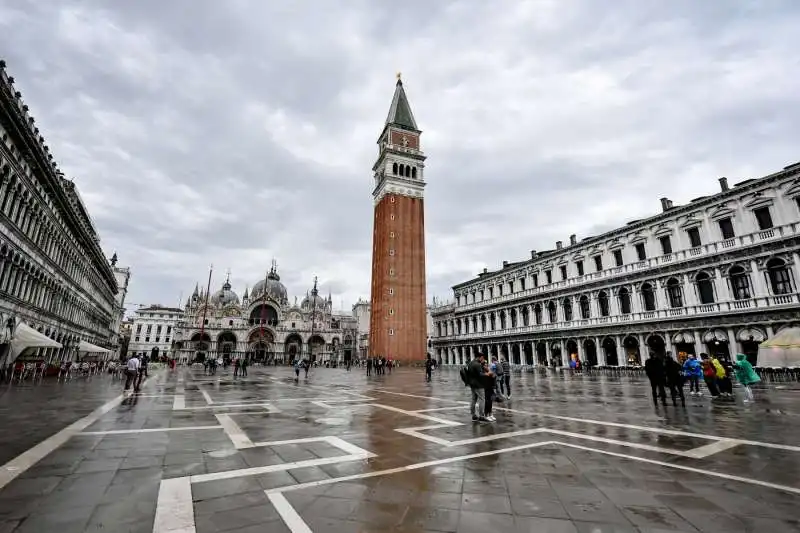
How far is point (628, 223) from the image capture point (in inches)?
1329

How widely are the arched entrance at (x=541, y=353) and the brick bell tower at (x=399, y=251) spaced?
18.4 m

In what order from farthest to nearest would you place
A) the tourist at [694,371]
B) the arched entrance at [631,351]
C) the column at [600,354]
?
1. the column at [600,354]
2. the arched entrance at [631,351]
3. the tourist at [694,371]

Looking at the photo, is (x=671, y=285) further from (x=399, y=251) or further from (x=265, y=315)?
(x=265, y=315)

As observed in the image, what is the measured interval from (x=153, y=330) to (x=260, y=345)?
36.0 metres

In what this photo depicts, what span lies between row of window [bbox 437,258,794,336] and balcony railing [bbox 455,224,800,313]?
1.36 meters

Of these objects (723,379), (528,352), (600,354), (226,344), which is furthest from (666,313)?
(226,344)

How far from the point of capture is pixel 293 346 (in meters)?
85.8

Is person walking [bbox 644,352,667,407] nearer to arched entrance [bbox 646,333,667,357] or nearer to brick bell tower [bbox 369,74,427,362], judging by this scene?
arched entrance [bbox 646,333,667,357]

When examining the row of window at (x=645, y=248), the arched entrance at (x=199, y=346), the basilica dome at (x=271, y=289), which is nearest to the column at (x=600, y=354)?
the row of window at (x=645, y=248)

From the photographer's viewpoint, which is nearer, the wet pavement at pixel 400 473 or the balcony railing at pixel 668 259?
the wet pavement at pixel 400 473

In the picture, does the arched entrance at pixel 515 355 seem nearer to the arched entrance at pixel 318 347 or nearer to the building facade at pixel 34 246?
the building facade at pixel 34 246

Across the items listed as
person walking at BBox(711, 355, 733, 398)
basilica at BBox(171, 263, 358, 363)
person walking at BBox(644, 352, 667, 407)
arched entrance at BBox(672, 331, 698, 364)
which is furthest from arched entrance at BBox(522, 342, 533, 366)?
basilica at BBox(171, 263, 358, 363)

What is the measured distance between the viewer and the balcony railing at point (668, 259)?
81.4 feet

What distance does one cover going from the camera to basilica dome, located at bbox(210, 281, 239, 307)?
9199 cm
